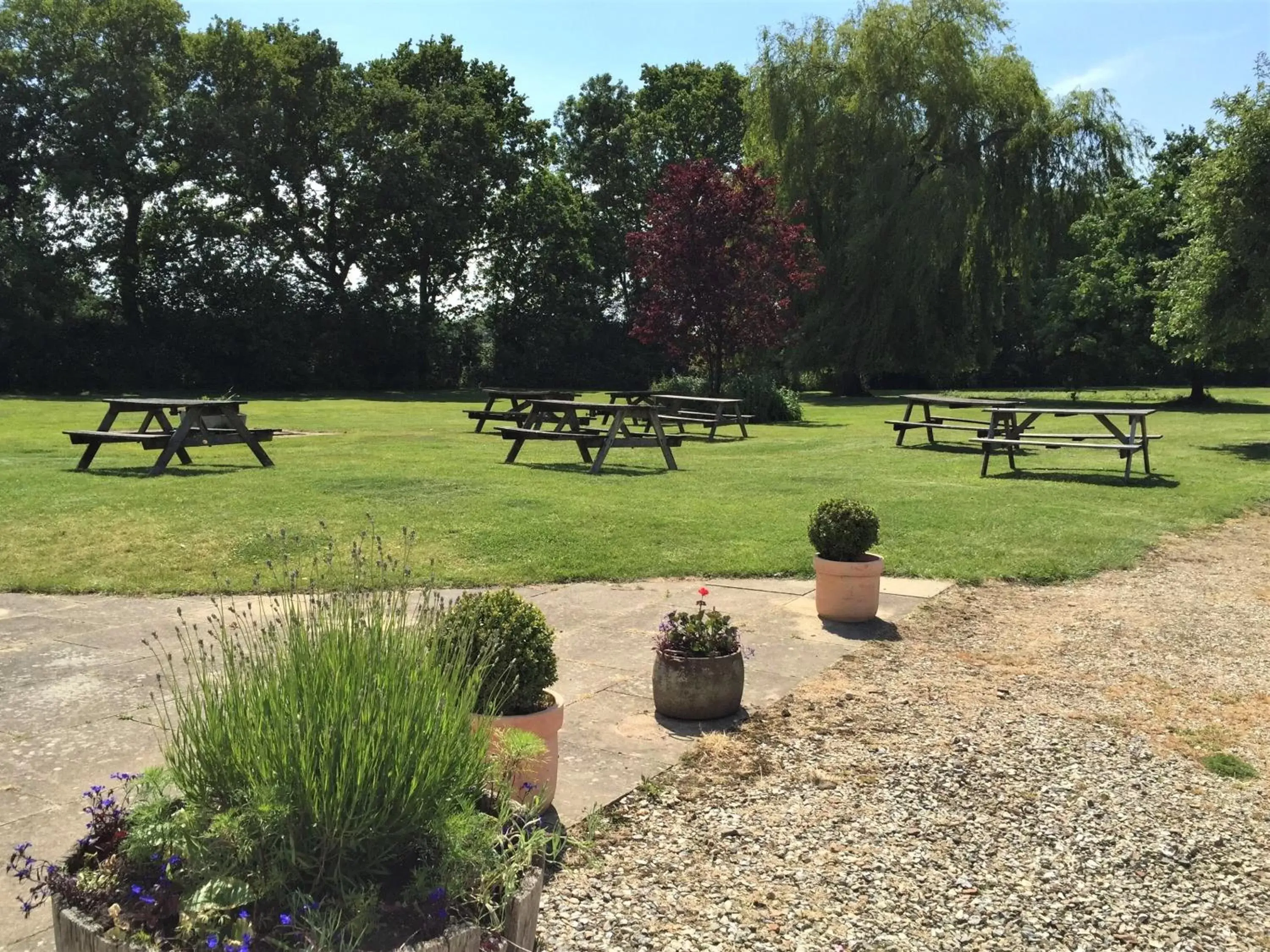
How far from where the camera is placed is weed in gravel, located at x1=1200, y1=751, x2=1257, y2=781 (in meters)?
3.66

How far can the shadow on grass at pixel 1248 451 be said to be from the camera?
16125 mm

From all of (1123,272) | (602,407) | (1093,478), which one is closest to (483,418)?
(602,407)

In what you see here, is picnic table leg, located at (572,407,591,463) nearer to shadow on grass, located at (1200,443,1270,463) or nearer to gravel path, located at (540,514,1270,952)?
gravel path, located at (540,514,1270,952)

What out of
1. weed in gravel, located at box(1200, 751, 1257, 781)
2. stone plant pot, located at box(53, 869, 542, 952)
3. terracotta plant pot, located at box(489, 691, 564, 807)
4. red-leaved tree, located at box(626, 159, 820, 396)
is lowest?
weed in gravel, located at box(1200, 751, 1257, 781)

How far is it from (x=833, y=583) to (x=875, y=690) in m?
1.26

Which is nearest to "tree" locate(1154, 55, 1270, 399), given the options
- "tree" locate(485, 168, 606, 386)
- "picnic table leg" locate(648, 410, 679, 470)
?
"picnic table leg" locate(648, 410, 679, 470)

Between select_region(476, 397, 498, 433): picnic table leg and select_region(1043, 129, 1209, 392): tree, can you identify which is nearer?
select_region(476, 397, 498, 433): picnic table leg

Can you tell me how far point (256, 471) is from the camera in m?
11.5

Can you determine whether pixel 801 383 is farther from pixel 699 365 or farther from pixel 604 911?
pixel 604 911

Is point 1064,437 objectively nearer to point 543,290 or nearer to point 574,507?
point 574,507

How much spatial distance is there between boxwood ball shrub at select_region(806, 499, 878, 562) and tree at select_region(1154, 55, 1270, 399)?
1565cm

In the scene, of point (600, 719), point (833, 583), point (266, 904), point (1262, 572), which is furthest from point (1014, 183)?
point (266, 904)

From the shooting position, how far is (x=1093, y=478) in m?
13.2

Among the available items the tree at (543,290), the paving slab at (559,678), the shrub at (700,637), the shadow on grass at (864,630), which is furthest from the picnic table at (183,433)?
the tree at (543,290)
